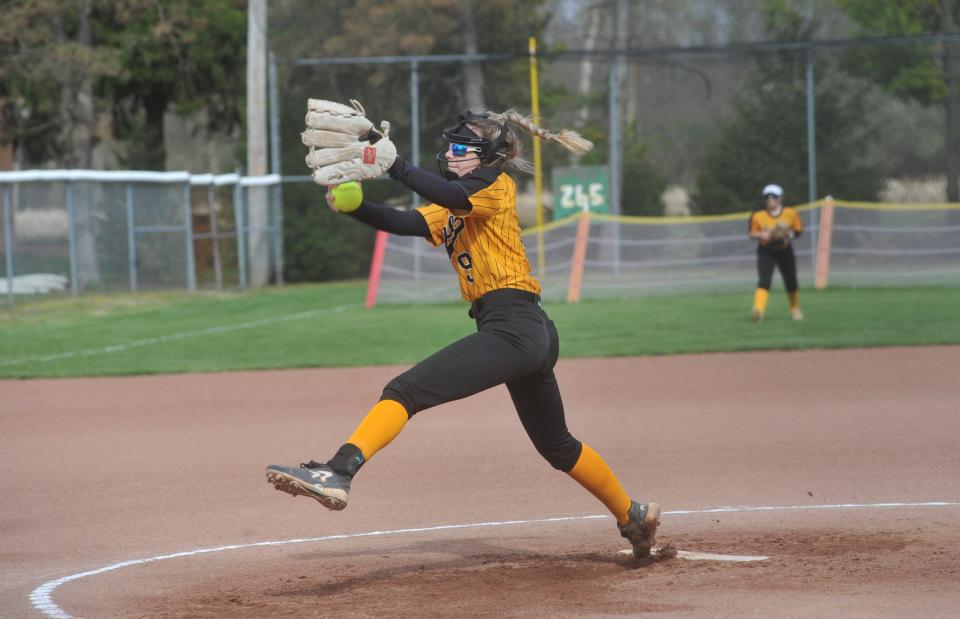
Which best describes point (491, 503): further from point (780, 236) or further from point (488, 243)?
point (780, 236)

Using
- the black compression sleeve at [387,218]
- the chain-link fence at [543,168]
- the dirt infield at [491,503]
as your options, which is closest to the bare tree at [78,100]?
the chain-link fence at [543,168]

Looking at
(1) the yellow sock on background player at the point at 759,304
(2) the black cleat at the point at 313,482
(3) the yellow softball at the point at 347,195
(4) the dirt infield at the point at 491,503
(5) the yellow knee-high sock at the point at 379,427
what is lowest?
(4) the dirt infield at the point at 491,503

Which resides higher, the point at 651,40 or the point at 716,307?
the point at 651,40

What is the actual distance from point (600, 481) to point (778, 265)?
12.3 metres

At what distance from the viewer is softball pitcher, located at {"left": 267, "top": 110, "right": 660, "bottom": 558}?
220 inches

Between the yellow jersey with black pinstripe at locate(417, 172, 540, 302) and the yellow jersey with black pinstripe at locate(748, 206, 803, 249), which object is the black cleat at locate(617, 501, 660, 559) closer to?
the yellow jersey with black pinstripe at locate(417, 172, 540, 302)

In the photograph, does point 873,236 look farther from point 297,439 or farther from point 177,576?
point 177,576

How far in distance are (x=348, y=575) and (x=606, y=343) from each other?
418 inches

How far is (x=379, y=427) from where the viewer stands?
5.61 metres

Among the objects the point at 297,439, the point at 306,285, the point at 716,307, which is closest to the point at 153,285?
the point at 306,285

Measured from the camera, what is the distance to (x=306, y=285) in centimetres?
2875

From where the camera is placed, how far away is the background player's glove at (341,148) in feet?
18.0

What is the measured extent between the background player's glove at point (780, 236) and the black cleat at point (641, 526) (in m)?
12.1

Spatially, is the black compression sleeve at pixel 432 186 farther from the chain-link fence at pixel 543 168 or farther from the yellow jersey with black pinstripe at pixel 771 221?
the chain-link fence at pixel 543 168
